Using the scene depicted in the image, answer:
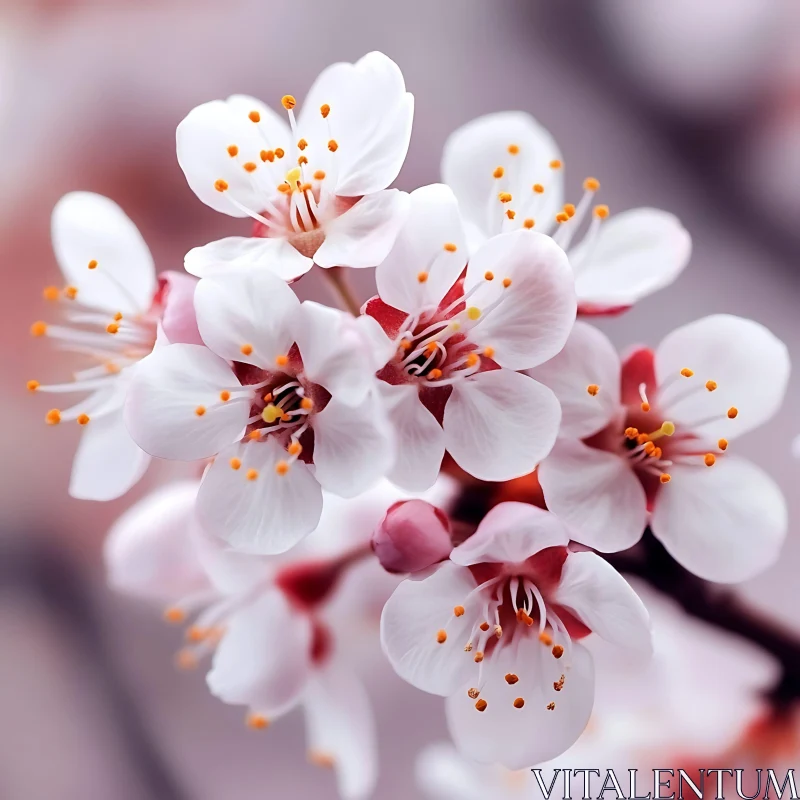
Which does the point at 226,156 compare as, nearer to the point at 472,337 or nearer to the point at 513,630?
the point at 472,337

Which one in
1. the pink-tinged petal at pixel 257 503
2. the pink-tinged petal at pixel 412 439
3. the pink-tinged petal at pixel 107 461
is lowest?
the pink-tinged petal at pixel 107 461

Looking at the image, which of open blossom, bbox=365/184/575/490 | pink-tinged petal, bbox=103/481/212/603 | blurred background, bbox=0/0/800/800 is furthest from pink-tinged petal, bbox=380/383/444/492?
blurred background, bbox=0/0/800/800

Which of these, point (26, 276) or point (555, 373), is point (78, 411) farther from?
point (26, 276)

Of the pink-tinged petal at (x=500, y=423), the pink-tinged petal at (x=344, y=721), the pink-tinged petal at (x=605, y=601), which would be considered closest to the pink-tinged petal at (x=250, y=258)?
the pink-tinged petal at (x=500, y=423)

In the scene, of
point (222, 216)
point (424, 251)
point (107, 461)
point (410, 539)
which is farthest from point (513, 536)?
point (222, 216)

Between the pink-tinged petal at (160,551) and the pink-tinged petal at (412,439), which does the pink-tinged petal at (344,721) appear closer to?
the pink-tinged petal at (160,551)

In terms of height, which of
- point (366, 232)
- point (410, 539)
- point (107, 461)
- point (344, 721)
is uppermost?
point (366, 232)
